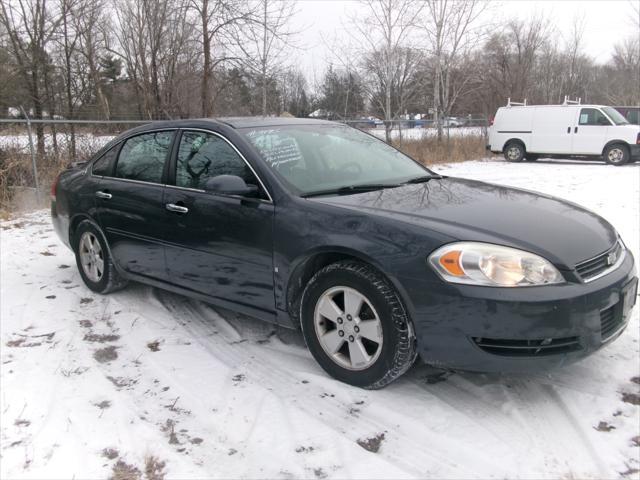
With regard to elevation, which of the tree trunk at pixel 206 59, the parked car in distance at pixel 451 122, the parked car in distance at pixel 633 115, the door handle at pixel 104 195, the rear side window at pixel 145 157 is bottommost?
the door handle at pixel 104 195

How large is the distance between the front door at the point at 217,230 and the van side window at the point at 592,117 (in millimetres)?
15664

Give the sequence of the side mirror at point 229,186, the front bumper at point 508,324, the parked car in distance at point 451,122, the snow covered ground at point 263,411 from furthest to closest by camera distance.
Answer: the parked car in distance at point 451,122, the side mirror at point 229,186, the front bumper at point 508,324, the snow covered ground at point 263,411

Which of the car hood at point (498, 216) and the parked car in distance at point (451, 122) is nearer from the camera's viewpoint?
the car hood at point (498, 216)

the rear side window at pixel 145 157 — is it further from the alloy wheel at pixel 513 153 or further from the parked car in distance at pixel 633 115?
the parked car in distance at pixel 633 115

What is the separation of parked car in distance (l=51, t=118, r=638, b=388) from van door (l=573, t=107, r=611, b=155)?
14443 mm

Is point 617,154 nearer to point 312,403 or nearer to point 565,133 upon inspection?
point 565,133

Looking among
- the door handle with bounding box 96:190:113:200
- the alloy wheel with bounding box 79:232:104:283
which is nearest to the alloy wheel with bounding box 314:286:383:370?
the door handle with bounding box 96:190:113:200

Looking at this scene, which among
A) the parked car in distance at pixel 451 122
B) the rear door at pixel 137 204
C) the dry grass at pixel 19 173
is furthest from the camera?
the parked car in distance at pixel 451 122

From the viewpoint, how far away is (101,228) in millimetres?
4660

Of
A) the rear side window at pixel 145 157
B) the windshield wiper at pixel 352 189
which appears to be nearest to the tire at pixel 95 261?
the rear side window at pixel 145 157

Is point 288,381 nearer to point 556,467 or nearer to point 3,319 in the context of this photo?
point 556,467

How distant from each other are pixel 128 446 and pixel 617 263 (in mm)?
2848

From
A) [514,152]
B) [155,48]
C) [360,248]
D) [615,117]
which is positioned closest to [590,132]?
[615,117]

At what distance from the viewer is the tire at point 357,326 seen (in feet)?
9.25
